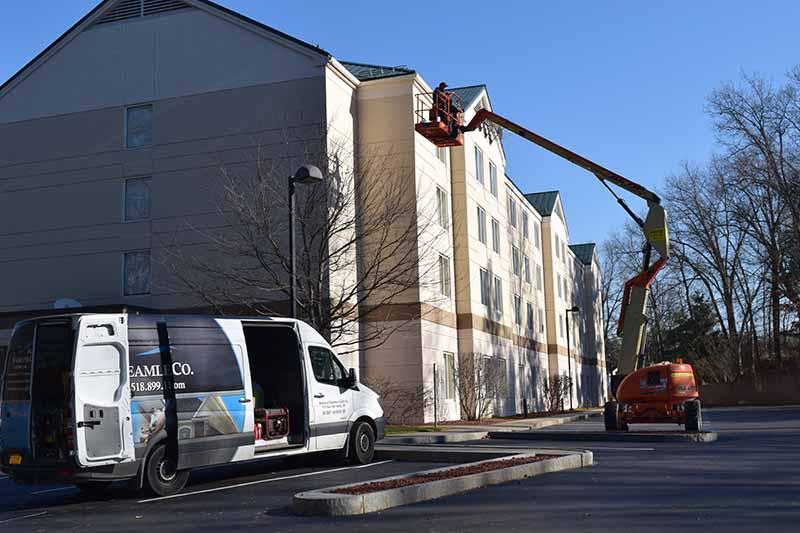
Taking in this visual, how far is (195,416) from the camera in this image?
12.3m

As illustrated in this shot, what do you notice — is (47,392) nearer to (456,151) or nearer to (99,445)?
(99,445)

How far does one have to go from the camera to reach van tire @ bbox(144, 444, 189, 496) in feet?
38.5

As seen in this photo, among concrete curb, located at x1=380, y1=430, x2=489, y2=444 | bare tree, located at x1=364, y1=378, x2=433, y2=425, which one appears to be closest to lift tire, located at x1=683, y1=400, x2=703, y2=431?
concrete curb, located at x1=380, y1=430, x2=489, y2=444

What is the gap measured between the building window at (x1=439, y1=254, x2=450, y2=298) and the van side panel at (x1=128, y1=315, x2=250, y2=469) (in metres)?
20.5

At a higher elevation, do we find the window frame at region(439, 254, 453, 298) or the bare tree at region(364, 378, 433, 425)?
the window frame at region(439, 254, 453, 298)

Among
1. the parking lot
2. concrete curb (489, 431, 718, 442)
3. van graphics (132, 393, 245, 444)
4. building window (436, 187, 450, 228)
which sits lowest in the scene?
the parking lot

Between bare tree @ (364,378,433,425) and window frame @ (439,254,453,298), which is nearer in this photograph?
bare tree @ (364,378,433,425)

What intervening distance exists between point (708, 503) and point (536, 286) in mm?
45133

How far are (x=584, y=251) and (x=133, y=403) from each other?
74.5 metres

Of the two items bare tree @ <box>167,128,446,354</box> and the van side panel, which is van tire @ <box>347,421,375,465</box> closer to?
the van side panel

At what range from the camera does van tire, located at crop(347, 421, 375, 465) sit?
600 inches

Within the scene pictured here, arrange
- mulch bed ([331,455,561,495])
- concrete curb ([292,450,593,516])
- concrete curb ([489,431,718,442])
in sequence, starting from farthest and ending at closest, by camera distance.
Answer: concrete curb ([489,431,718,442]) < mulch bed ([331,455,561,495]) < concrete curb ([292,450,593,516])

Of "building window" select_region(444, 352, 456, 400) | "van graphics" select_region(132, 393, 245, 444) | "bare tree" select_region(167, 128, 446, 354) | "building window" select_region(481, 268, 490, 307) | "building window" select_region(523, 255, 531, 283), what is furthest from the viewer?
"building window" select_region(523, 255, 531, 283)

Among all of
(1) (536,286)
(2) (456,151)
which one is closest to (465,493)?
(2) (456,151)
